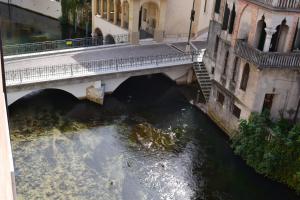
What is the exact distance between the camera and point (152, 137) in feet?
118

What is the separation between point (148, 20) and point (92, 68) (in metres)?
15.1

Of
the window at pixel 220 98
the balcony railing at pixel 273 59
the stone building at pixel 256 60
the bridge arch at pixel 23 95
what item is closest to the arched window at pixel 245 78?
the stone building at pixel 256 60

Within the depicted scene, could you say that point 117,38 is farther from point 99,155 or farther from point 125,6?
point 99,155

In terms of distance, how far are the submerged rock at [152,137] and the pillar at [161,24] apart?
1428cm

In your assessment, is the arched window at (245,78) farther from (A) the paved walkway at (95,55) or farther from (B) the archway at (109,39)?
(B) the archway at (109,39)

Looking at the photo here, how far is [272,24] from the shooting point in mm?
30797

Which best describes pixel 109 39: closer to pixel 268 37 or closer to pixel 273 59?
pixel 268 37

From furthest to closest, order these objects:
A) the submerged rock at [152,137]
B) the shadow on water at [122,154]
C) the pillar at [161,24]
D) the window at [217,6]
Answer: the pillar at [161,24]
the window at [217,6]
the submerged rock at [152,137]
the shadow on water at [122,154]

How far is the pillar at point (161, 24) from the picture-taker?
4784 cm

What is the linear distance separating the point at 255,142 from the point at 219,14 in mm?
12452

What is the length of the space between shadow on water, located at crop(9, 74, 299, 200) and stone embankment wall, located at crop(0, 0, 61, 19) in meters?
27.1

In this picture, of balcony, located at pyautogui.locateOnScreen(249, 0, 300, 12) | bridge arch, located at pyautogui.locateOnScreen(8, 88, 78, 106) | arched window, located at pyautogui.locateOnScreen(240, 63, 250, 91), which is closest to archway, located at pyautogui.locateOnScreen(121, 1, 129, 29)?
bridge arch, located at pyautogui.locateOnScreen(8, 88, 78, 106)

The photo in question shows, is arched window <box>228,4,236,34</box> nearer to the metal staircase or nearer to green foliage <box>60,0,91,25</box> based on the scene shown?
the metal staircase

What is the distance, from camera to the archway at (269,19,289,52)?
32.0 m
